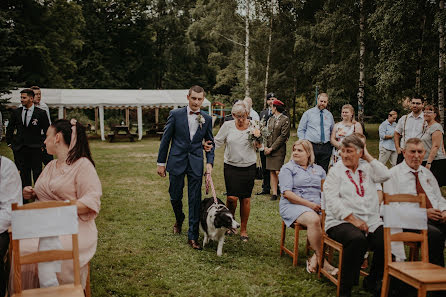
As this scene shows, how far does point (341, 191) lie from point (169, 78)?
3981 centimetres

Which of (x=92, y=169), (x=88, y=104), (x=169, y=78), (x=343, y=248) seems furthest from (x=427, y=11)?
(x=169, y=78)

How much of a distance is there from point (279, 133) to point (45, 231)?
226 inches

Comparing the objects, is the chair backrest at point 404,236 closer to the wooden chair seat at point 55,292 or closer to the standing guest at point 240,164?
Answer: the standing guest at point 240,164

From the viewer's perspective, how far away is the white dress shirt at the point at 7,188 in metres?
3.04

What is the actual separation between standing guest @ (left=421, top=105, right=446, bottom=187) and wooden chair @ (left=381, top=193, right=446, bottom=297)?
2734 millimetres

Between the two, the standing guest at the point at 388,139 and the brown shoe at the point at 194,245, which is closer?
the brown shoe at the point at 194,245

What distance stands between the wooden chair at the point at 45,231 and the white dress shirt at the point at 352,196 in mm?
2437

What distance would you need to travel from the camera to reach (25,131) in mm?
6773

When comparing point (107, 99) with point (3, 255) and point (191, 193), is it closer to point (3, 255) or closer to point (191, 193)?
point (191, 193)

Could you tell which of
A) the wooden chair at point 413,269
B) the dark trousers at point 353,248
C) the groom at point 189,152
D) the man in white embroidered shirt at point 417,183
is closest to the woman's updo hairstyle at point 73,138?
the groom at point 189,152

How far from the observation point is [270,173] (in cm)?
842

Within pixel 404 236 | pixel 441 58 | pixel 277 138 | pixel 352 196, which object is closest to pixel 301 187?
pixel 352 196

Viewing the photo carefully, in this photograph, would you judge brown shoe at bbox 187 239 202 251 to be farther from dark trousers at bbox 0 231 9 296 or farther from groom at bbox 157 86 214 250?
dark trousers at bbox 0 231 9 296

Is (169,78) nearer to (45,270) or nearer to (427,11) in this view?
(427,11)
